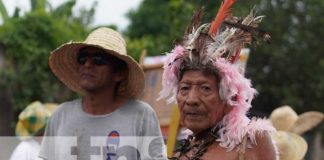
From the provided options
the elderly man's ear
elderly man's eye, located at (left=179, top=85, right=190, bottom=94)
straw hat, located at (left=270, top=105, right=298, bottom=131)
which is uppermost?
the elderly man's ear

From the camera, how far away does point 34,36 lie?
11.9 m

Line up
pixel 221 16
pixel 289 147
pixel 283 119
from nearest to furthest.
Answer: pixel 221 16 < pixel 289 147 < pixel 283 119

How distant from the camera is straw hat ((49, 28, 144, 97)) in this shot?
4.09 metres

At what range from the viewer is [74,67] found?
14.6ft

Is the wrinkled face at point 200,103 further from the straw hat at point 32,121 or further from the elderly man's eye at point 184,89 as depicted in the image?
the straw hat at point 32,121

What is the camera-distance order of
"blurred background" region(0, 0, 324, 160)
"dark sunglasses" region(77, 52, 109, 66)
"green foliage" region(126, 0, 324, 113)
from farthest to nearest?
1. "green foliage" region(126, 0, 324, 113)
2. "blurred background" region(0, 0, 324, 160)
3. "dark sunglasses" region(77, 52, 109, 66)

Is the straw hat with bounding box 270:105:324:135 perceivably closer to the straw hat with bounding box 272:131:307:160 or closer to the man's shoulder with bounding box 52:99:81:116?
the straw hat with bounding box 272:131:307:160

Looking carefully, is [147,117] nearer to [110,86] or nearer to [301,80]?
[110,86]

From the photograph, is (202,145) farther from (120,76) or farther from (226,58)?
(120,76)

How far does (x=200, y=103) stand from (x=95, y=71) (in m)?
0.94

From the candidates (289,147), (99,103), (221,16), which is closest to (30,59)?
(289,147)

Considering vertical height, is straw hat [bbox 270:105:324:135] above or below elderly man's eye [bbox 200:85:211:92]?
below

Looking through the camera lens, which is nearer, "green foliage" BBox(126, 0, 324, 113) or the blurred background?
the blurred background

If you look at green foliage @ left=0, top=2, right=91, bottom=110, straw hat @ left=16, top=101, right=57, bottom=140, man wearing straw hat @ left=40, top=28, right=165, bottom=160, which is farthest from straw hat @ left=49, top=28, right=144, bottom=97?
green foliage @ left=0, top=2, right=91, bottom=110
